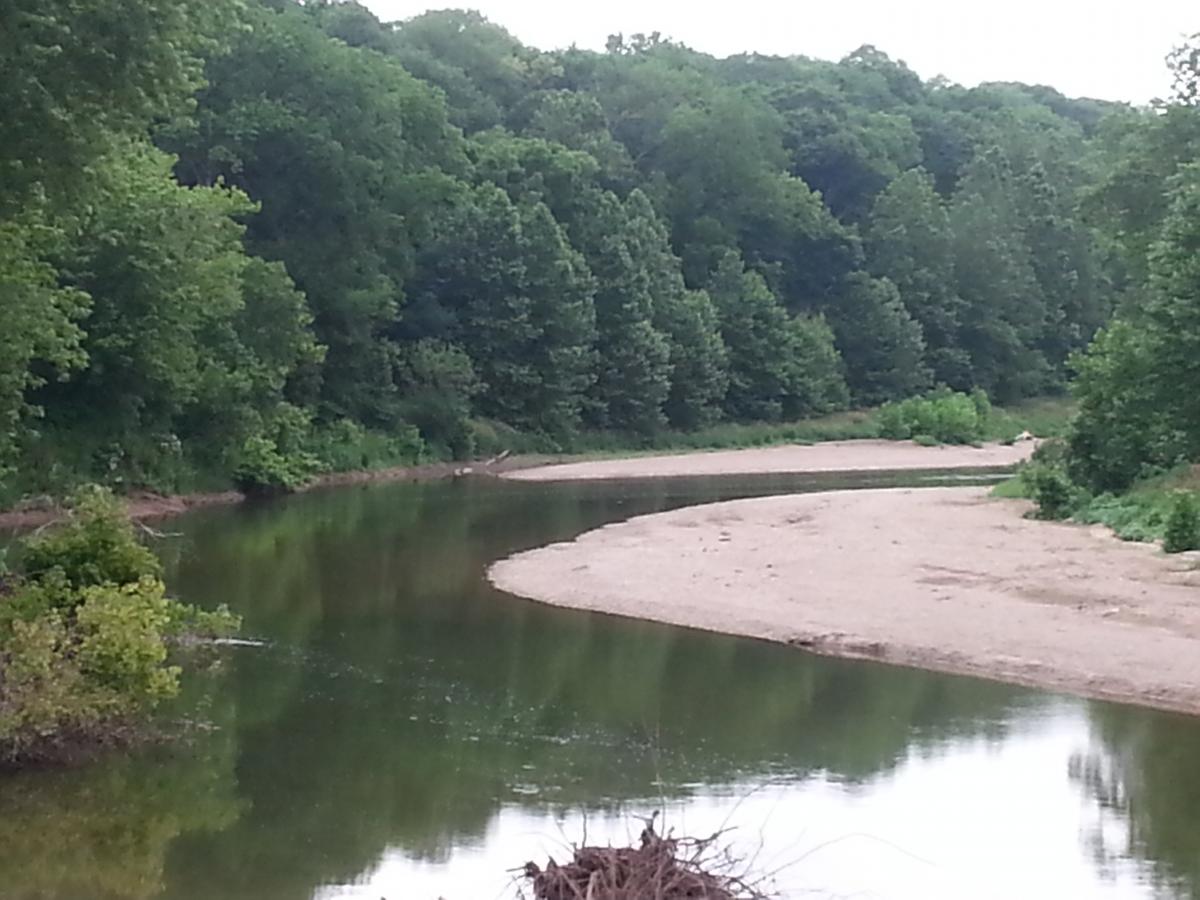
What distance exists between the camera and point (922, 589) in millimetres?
25766

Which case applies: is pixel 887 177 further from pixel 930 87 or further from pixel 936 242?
pixel 930 87

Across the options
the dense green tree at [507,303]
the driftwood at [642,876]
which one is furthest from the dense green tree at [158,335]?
the driftwood at [642,876]

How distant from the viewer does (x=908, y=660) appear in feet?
71.8

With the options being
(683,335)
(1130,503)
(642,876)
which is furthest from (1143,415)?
(683,335)

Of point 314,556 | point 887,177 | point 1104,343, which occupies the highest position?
point 887,177

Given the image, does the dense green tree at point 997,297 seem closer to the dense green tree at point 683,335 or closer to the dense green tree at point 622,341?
the dense green tree at point 683,335

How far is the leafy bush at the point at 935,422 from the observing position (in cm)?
7050

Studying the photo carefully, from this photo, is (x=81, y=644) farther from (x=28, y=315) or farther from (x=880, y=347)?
(x=880, y=347)

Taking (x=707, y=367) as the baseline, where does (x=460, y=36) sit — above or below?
above

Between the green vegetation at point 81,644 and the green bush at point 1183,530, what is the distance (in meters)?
16.4

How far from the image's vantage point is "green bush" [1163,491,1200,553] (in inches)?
1083

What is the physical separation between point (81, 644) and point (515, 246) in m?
47.2

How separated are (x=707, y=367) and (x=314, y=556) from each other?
3840 centimetres

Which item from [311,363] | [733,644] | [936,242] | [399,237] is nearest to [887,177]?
[936,242]
